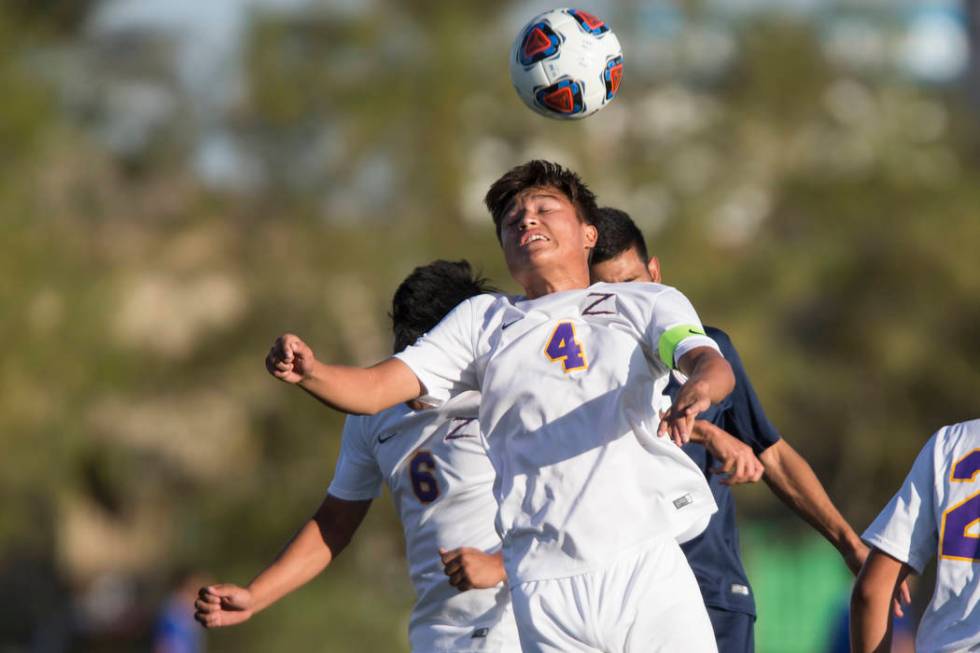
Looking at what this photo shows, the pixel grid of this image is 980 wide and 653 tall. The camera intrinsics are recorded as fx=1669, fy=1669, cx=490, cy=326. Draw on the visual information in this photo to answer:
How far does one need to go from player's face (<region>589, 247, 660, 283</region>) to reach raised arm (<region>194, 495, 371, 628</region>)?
131 cm

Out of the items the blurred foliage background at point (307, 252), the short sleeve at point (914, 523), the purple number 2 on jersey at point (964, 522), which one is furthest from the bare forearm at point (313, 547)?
the blurred foliage background at point (307, 252)

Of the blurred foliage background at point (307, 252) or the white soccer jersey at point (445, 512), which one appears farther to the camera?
the blurred foliage background at point (307, 252)

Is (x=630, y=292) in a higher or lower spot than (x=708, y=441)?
higher

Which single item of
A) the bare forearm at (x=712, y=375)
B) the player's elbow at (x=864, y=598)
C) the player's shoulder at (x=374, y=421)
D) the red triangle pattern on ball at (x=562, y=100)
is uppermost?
the red triangle pattern on ball at (x=562, y=100)

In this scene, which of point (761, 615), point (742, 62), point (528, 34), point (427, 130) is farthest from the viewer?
point (742, 62)

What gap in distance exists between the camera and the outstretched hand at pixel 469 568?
5.50 meters

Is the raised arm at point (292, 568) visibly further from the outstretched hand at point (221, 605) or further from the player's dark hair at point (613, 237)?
the player's dark hair at point (613, 237)

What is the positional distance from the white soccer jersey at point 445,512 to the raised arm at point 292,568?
378 millimetres

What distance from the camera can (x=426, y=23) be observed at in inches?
1162

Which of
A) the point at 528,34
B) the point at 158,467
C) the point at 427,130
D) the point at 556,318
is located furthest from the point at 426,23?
the point at 556,318

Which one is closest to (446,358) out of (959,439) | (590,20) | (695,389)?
(695,389)

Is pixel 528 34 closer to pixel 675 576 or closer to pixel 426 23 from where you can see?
pixel 675 576

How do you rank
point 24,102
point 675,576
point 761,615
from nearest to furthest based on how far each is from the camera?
point 675,576
point 761,615
point 24,102

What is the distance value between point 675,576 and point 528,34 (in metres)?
2.82
